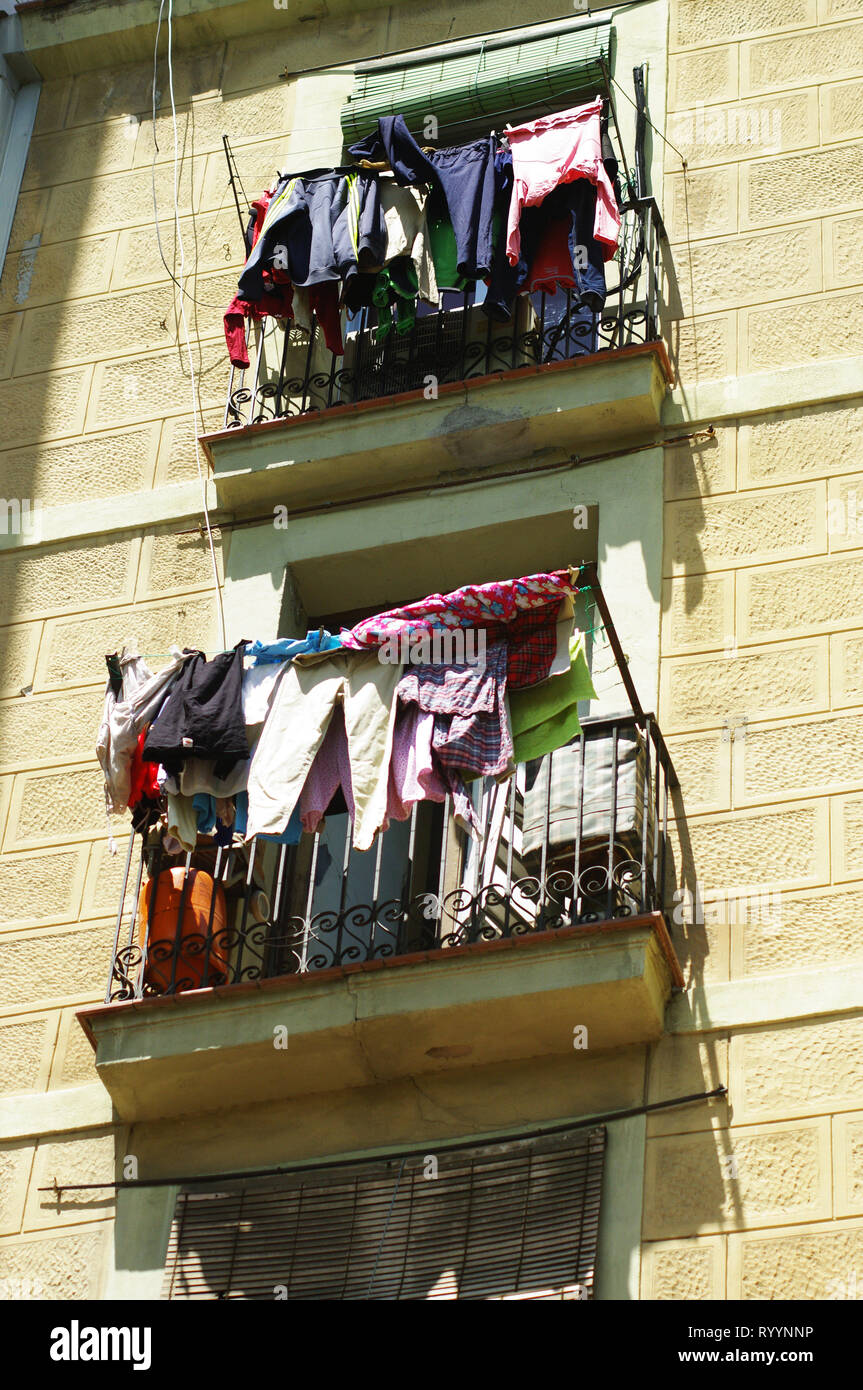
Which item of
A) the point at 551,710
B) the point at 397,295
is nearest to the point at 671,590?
Result: the point at 551,710

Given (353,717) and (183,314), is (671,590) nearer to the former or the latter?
(353,717)

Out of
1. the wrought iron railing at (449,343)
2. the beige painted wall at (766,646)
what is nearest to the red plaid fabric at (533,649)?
the beige painted wall at (766,646)

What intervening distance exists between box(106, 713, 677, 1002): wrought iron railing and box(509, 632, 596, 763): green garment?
26 cm

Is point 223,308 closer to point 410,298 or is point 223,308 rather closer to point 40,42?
point 410,298

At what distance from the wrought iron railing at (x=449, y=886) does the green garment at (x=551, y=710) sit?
265 millimetres

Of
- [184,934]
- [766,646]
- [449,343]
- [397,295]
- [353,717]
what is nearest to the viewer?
[353,717]

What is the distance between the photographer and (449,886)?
11.4m

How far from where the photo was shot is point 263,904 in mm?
11547

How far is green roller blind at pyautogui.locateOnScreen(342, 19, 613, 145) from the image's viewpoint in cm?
1430

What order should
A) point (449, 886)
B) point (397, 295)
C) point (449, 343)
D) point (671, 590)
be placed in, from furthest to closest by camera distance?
point (449, 343)
point (397, 295)
point (671, 590)
point (449, 886)

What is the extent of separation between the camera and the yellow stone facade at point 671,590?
33.2 ft

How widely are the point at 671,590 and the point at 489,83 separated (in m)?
4.39

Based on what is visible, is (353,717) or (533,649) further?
(353,717)
